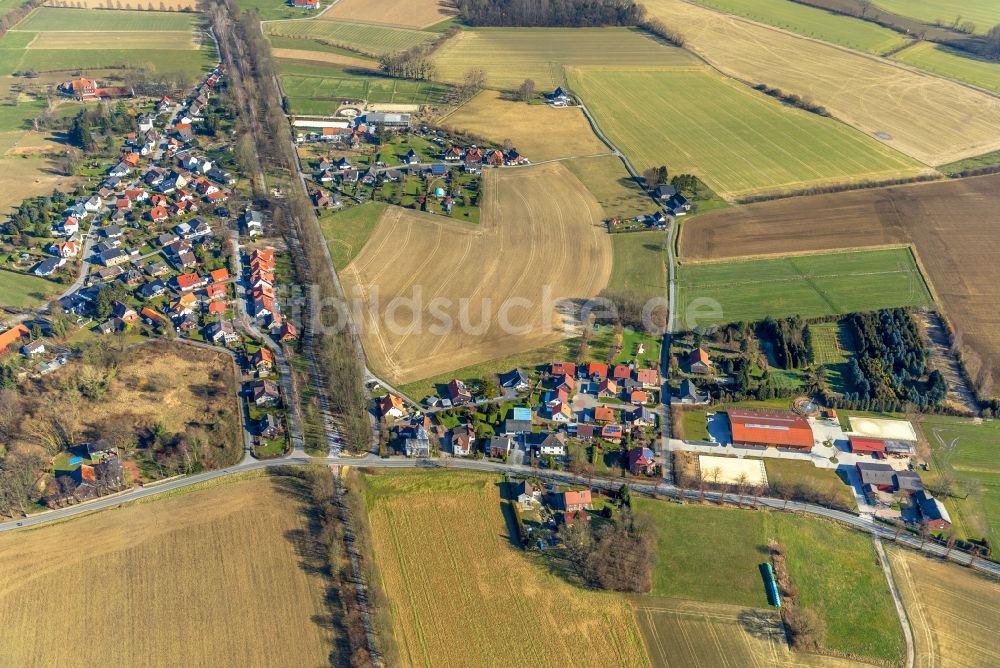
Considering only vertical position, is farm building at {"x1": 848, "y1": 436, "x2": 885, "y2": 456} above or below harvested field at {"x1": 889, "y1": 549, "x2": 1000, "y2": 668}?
above

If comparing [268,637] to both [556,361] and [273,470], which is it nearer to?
[273,470]

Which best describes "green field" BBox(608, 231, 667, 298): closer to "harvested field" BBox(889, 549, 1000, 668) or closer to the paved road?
the paved road

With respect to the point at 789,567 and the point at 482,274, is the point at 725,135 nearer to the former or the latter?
the point at 482,274

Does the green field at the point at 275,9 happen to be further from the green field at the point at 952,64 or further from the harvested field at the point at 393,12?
the green field at the point at 952,64

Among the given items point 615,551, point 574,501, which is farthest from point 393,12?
point 615,551

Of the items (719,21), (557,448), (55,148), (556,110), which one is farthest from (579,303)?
(719,21)

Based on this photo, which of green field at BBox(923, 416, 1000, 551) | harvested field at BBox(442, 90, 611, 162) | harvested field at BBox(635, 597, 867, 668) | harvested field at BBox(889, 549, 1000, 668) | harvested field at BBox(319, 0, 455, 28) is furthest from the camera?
harvested field at BBox(319, 0, 455, 28)

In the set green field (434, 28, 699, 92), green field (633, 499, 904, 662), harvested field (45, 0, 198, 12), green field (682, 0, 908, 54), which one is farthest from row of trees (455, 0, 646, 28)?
green field (633, 499, 904, 662)
